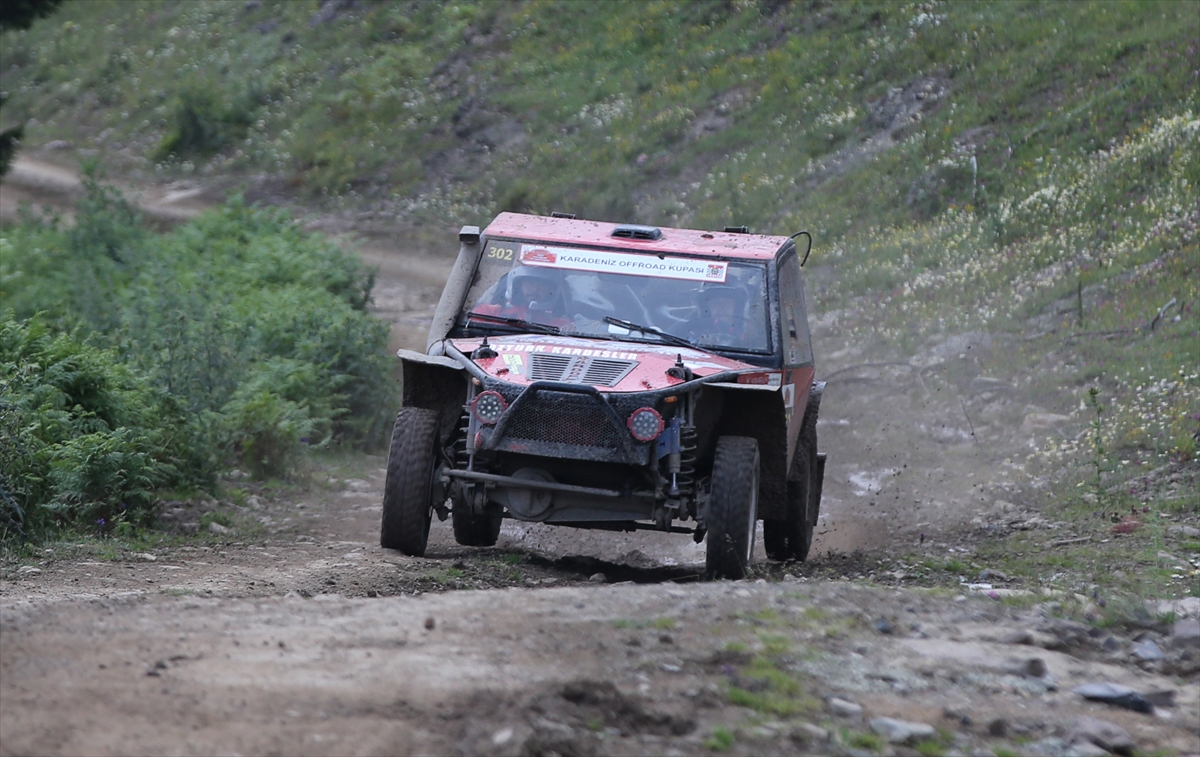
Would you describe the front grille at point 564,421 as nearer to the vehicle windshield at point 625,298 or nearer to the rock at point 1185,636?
the vehicle windshield at point 625,298

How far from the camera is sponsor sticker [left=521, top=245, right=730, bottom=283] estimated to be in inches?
317

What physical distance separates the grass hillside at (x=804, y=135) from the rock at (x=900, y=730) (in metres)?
5.63

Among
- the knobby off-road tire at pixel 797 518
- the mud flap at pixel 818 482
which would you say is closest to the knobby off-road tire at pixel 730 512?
the knobby off-road tire at pixel 797 518

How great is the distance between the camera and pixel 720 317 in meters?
7.95

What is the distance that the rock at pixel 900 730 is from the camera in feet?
14.3

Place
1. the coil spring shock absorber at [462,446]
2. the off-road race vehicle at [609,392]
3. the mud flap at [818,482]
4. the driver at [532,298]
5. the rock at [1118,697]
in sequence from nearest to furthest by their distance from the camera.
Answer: the rock at [1118,697] < the off-road race vehicle at [609,392] < the coil spring shock absorber at [462,446] < the driver at [532,298] < the mud flap at [818,482]

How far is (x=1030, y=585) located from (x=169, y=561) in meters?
4.79

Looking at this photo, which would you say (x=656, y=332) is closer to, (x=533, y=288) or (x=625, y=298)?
(x=625, y=298)

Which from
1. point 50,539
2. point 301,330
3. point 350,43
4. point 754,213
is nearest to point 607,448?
point 50,539

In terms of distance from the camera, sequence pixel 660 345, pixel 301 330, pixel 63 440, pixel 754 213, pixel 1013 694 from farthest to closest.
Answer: pixel 754 213 < pixel 301 330 < pixel 63 440 < pixel 660 345 < pixel 1013 694

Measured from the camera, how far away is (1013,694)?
4.92 meters

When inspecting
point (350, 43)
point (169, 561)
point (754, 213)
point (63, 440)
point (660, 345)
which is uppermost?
point (350, 43)

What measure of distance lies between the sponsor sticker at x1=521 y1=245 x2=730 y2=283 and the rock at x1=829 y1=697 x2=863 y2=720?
3.83 meters

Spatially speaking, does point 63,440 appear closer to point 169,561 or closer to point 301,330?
point 169,561
